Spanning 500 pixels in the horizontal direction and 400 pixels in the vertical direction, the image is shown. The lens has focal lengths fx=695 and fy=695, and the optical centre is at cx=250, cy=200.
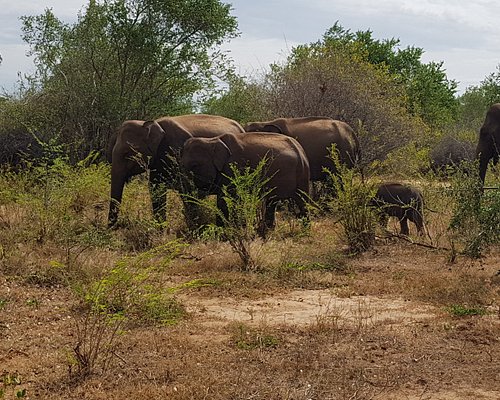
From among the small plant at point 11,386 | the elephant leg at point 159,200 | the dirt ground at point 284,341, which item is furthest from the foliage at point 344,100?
the small plant at point 11,386

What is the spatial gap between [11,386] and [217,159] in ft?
22.9

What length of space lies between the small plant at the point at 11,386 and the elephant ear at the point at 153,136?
25.0 feet

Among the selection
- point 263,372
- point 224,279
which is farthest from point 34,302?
point 263,372

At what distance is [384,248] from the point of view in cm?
1062

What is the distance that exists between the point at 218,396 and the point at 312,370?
904mm

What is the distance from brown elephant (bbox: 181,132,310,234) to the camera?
456 inches

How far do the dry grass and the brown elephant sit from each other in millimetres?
1673

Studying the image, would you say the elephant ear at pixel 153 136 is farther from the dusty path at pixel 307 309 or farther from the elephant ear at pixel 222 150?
the dusty path at pixel 307 309

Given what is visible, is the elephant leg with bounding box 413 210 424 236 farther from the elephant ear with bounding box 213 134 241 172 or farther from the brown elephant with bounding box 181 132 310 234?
the elephant ear with bounding box 213 134 241 172

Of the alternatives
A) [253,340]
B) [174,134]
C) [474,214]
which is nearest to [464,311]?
[474,214]

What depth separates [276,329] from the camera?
6.55m

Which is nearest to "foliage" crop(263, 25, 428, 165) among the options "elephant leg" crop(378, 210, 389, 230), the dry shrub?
the dry shrub

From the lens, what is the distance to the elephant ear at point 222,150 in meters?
11.6

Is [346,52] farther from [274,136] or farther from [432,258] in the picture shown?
[432,258]
